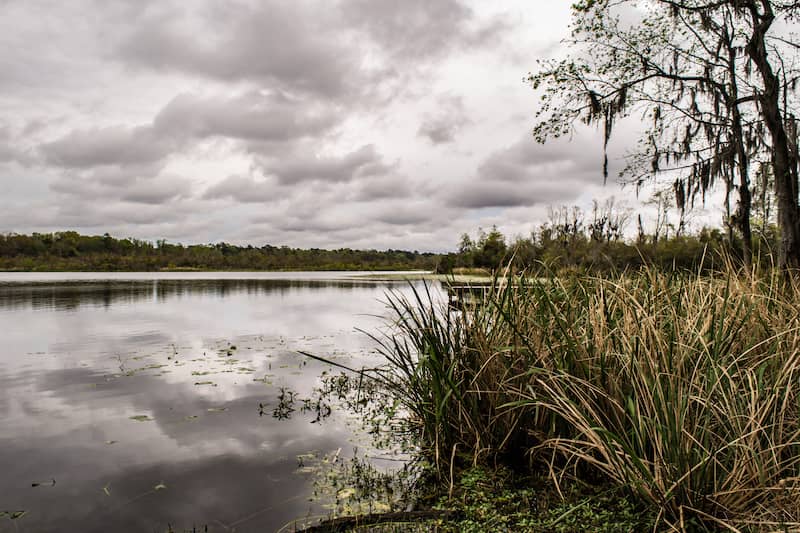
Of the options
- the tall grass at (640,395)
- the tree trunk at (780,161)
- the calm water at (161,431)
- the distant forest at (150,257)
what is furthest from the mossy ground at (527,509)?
the distant forest at (150,257)

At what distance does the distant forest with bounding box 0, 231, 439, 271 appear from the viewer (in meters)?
94.8

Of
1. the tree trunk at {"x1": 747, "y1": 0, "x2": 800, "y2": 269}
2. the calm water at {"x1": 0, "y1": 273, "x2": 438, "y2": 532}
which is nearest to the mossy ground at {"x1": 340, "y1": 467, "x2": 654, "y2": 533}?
the calm water at {"x1": 0, "y1": 273, "x2": 438, "y2": 532}

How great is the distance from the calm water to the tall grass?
1.51 m

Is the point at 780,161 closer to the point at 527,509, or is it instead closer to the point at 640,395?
the point at 640,395

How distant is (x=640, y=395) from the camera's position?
10.3 ft

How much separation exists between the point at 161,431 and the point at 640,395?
505 centimetres

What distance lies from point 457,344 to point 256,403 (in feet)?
12.6

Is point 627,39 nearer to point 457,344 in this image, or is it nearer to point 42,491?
point 457,344

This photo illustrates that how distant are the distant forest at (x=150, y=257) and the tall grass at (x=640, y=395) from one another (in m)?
79.4

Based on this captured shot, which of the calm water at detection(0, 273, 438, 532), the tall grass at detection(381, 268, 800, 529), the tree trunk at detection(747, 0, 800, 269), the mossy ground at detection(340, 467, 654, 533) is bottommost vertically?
the calm water at detection(0, 273, 438, 532)

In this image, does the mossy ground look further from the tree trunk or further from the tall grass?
the tree trunk

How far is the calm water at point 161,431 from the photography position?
3.65 meters

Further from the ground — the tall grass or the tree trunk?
the tree trunk

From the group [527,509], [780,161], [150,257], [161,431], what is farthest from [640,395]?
[150,257]
